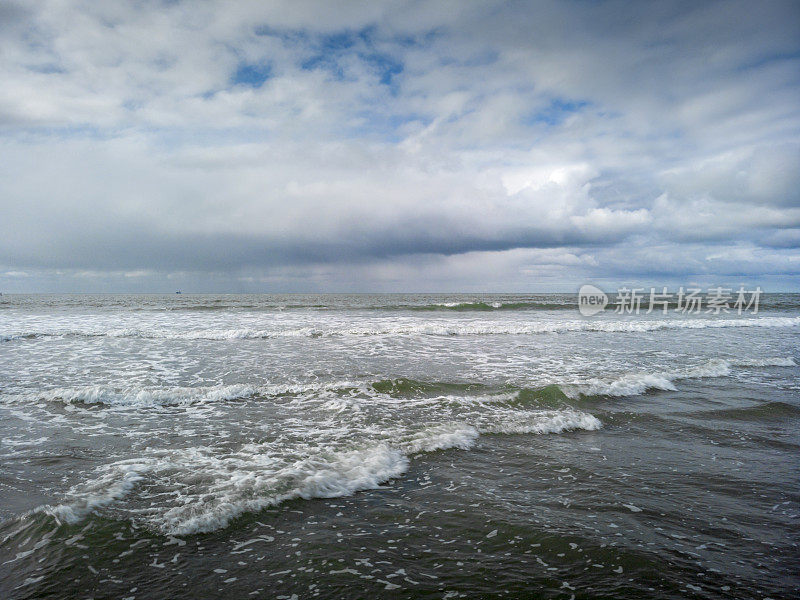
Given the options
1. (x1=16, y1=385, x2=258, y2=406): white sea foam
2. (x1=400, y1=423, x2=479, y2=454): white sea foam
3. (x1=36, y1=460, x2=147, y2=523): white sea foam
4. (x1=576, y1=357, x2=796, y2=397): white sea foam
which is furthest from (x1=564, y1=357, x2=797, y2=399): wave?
(x1=36, y1=460, x2=147, y2=523): white sea foam

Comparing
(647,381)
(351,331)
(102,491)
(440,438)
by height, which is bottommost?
(102,491)

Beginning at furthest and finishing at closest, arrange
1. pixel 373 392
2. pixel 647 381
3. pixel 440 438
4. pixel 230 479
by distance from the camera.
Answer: pixel 647 381 → pixel 373 392 → pixel 440 438 → pixel 230 479

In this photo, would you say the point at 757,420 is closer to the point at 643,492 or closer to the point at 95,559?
the point at 643,492

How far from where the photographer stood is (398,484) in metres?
Answer: 5.70

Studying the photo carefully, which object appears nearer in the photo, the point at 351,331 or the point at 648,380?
the point at 648,380

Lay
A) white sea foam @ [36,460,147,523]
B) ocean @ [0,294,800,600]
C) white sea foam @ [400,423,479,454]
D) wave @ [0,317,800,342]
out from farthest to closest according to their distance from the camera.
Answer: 1. wave @ [0,317,800,342]
2. white sea foam @ [400,423,479,454]
3. white sea foam @ [36,460,147,523]
4. ocean @ [0,294,800,600]

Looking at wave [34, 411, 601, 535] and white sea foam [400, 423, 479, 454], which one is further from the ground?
white sea foam [400, 423, 479, 454]

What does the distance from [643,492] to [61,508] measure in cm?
693

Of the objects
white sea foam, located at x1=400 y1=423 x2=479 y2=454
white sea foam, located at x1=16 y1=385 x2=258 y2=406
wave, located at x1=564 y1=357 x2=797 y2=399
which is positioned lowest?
white sea foam, located at x1=16 y1=385 x2=258 y2=406

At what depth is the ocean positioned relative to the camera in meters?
3.83

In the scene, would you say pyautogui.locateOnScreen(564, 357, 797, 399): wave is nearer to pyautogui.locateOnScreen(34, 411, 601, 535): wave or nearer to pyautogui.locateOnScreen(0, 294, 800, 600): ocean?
pyautogui.locateOnScreen(0, 294, 800, 600): ocean

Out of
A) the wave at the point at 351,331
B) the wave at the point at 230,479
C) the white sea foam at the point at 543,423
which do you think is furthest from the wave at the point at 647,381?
the wave at the point at 351,331

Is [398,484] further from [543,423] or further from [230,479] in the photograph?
[543,423]

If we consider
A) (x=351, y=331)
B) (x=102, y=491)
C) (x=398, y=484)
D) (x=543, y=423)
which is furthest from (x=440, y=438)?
(x=351, y=331)
